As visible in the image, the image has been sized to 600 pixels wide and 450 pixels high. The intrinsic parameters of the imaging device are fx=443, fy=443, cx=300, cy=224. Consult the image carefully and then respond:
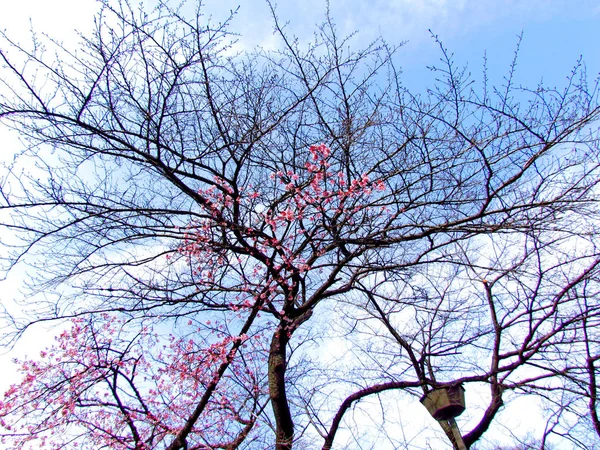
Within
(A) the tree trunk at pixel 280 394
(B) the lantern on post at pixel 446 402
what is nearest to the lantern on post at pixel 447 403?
(B) the lantern on post at pixel 446 402

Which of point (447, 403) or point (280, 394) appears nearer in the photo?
point (447, 403)

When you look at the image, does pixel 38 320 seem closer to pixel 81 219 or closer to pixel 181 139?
pixel 81 219

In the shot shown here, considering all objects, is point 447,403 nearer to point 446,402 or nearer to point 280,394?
point 446,402

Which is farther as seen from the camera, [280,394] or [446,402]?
[280,394]

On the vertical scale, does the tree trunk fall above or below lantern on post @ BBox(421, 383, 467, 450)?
above

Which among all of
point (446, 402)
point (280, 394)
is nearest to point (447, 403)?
point (446, 402)

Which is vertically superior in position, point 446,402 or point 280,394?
point 280,394

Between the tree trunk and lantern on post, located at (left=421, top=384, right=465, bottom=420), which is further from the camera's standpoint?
the tree trunk

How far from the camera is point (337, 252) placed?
5469 millimetres

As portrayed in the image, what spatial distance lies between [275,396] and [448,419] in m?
1.90

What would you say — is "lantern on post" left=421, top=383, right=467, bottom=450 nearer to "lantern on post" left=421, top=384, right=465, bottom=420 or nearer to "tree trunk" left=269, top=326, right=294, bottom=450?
"lantern on post" left=421, top=384, right=465, bottom=420

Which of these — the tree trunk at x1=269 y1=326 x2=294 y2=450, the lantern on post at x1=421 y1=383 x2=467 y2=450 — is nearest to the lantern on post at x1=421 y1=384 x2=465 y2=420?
the lantern on post at x1=421 y1=383 x2=467 y2=450

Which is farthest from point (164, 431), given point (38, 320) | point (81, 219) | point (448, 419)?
point (448, 419)

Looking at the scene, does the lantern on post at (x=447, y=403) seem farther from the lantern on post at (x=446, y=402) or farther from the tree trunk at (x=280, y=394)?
the tree trunk at (x=280, y=394)
